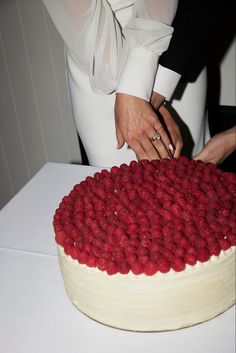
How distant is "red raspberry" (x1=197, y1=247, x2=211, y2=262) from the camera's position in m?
0.68

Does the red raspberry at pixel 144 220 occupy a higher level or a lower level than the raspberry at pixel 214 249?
higher

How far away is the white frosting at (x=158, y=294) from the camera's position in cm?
69

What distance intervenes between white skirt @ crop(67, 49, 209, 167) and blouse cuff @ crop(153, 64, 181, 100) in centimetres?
18

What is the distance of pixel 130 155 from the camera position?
1332 millimetres

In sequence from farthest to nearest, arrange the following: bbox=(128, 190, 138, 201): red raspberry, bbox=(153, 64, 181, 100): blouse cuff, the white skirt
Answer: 1. the white skirt
2. bbox=(153, 64, 181, 100): blouse cuff
3. bbox=(128, 190, 138, 201): red raspberry

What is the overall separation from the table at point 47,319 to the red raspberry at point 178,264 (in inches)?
5.1

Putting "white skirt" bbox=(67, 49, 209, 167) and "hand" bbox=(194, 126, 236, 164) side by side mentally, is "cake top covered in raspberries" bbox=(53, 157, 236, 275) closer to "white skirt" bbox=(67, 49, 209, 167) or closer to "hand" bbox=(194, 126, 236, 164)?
"hand" bbox=(194, 126, 236, 164)

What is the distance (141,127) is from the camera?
101cm

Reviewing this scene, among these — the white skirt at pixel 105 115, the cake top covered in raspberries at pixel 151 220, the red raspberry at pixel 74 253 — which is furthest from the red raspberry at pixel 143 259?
the white skirt at pixel 105 115

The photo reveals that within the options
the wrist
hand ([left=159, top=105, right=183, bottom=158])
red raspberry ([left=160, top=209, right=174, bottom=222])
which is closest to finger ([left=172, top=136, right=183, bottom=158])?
hand ([left=159, top=105, right=183, bottom=158])

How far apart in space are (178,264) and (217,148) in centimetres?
58

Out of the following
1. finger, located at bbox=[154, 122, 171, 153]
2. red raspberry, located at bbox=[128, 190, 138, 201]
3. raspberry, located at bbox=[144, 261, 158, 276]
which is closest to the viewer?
raspberry, located at bbox=[144, 261, 158, 276]

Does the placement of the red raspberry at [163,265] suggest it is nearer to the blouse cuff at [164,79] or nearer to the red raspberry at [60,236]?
the red raspberry at [60,236]

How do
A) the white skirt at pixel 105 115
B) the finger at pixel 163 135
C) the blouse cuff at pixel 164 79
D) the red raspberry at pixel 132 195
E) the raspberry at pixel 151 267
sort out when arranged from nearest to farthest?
1. the raspberry at pixel 151 267
2. the red raspberry at pixel 132 195
3. the finger at pixel 163 135
4. the blouse cuff at pixel 164 79
5. the white skirt at pixel 105 115
